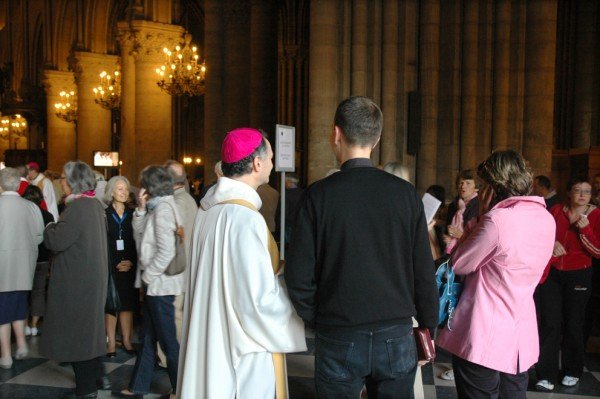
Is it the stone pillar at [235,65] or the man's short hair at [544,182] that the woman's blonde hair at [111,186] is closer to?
the man's short hair at [544,182]

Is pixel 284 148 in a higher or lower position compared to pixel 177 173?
higher

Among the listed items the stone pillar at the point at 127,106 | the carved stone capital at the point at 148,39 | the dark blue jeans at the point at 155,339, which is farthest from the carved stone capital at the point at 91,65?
the dark blue jeans at the point at 155,339

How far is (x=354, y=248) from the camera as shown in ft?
8.41

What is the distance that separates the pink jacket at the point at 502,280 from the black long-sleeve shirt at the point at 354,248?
2.37 feet

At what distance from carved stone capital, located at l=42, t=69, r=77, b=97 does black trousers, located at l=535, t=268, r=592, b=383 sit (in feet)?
69.0

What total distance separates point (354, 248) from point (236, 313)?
1.77 ft

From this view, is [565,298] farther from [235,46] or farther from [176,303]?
[235,46]

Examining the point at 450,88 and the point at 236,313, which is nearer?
the point at 236,313

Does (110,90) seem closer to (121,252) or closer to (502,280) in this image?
(121,252)

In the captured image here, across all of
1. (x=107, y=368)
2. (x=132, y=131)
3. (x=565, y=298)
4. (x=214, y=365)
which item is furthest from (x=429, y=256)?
(x=132, y=131)

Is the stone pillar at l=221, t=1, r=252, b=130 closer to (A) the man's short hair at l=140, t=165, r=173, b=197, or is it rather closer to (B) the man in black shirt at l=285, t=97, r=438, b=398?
(A) the man's short hair at l=140, t=165, r=173, b=197

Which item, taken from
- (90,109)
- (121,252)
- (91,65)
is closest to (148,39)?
(91,65)

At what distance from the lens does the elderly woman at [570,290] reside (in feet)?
17.3

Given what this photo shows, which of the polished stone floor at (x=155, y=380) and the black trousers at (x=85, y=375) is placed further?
the polished stone floor at (x=155, y=380)
